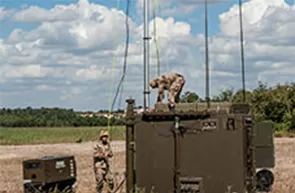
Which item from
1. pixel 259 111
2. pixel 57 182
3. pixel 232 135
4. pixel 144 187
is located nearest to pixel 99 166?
pixel 57 182

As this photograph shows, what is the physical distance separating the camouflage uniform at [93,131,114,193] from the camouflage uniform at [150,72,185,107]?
2.94m

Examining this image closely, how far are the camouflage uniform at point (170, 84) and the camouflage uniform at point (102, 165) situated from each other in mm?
2939

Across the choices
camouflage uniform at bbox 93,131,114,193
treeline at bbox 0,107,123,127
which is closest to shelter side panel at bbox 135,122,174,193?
camouflage uniform at bbox 93,131,114,193

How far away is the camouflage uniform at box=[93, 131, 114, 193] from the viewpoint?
15453 mm

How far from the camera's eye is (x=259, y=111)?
198 feet

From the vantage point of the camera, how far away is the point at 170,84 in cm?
1275

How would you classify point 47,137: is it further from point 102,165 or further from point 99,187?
point 99,187

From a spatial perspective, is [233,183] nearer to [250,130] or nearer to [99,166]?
[250,130]

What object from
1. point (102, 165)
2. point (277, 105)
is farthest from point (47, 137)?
point (102, 165)

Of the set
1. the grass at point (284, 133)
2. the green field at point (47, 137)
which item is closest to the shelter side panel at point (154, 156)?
the green field at point (47, 137)

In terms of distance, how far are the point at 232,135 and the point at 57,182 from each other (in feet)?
13.5

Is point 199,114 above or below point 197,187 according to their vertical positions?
above

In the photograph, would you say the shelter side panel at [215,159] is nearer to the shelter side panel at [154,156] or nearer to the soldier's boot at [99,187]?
the shelter side panel at [154,156]

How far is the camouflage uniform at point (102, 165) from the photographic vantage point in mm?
15453
